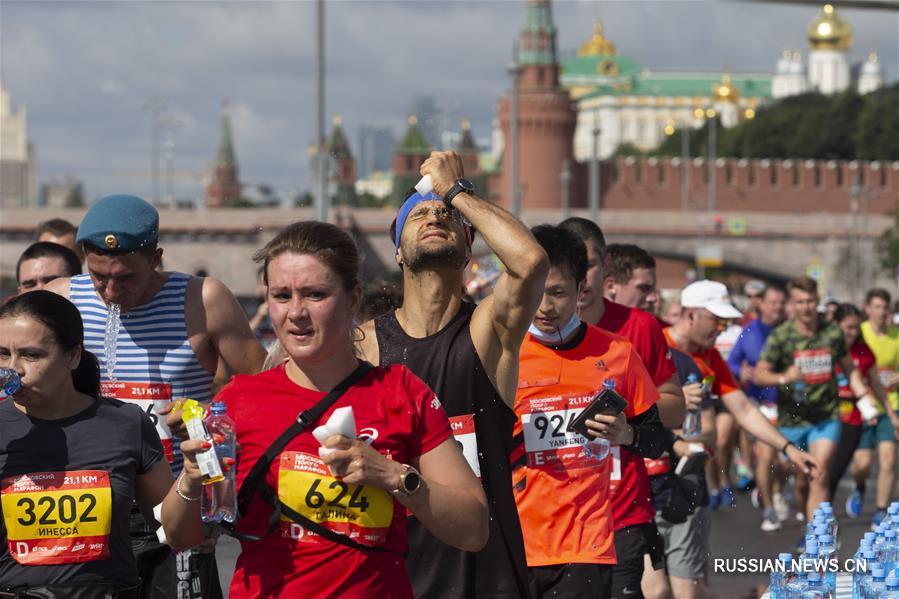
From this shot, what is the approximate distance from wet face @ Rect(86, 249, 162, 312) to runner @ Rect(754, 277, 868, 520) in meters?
5.91

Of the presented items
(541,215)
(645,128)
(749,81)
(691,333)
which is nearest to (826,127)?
(541,215)

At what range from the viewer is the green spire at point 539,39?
10031 centimetres

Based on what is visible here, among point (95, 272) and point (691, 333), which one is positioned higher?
point (95, 272)

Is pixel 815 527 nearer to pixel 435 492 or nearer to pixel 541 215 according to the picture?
pixel 435 492

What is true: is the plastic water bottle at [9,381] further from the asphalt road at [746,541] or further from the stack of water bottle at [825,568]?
the asphalt road at [746,541]

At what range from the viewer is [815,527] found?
5012 millimetres

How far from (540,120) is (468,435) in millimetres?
95519

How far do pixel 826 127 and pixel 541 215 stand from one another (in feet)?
75.9

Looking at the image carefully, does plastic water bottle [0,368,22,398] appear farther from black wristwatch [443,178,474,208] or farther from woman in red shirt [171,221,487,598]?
black wristwatch [443,178,474,208]

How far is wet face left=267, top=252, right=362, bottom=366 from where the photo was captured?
3.24 metres

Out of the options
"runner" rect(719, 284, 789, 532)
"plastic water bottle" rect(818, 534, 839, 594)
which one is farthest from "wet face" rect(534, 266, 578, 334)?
"runner" rect(719, 284, 789, 532)

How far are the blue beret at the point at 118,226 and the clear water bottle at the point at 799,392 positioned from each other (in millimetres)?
6009

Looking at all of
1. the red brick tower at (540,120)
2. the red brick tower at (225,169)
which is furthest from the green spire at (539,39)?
the red brick tower at (225,169)

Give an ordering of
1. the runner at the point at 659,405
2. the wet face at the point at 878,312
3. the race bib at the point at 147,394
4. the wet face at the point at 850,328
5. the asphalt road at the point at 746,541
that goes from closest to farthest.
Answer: the race bib at the point at 147,394 < the runner at the point at 659,405 < the asphalt road at the point at 746,541 < the wet face at the point at 850,328 < the wet face at the point at 878,312
